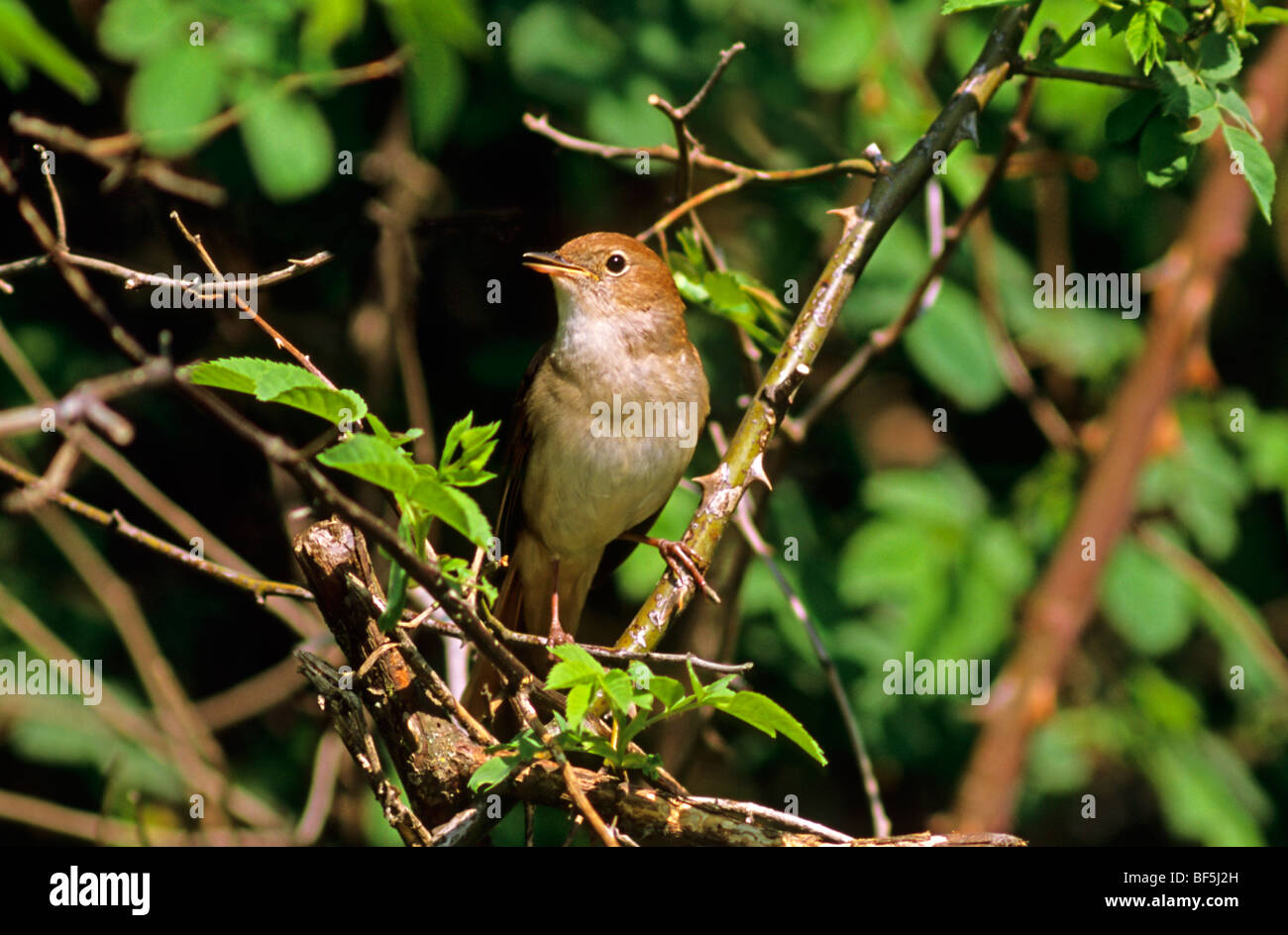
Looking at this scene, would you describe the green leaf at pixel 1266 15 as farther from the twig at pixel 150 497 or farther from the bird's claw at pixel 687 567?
the twig at pixel 150 497

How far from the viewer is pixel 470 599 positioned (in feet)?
7.16

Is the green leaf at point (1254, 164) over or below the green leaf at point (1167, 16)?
below

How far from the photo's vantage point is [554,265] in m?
4.21

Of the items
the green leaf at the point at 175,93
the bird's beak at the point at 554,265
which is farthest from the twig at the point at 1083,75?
the green leaf at the point at 175,93

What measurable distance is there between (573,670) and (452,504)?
0.38 metres

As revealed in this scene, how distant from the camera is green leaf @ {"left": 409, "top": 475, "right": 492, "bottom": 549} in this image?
189 cm

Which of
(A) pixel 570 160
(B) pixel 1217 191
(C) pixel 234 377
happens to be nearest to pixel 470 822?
(C) pixel 234 377

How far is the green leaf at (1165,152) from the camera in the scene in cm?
272

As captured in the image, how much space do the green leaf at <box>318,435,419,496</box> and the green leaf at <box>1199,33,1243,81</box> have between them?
1.92m

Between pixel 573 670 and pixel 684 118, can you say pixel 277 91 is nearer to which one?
pixel 684 118

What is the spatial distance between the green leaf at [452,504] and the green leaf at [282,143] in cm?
267

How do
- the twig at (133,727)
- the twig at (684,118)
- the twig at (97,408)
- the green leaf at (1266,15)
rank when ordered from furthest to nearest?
→ the twig at (133,727) < the twig at (684,118) < the green leaf at (1266,15) < the twig at (97,408)

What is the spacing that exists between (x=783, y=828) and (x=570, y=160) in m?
3.22
